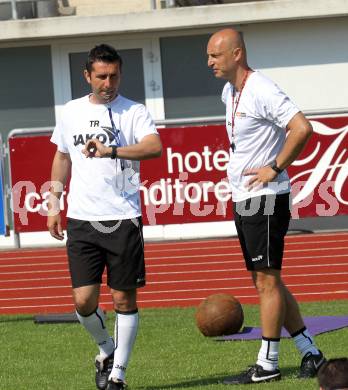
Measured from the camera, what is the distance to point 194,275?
47.8 feet

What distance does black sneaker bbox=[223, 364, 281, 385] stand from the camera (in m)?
8.03

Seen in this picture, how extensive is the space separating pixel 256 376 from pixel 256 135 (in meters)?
1.54

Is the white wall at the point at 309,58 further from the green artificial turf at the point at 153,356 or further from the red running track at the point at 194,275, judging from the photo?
the green artificial turf at the point at 153,356

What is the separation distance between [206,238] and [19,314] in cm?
293

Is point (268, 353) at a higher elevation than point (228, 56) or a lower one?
lower

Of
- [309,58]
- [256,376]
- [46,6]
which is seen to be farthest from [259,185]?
[46,6]

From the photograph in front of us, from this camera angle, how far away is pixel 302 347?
8289mm

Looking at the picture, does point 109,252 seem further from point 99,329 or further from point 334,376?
point 334,376

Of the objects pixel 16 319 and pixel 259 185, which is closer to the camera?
pixel 259 185

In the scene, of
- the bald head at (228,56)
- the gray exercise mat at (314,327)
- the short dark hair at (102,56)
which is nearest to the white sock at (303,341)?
the bald head at (228,56)

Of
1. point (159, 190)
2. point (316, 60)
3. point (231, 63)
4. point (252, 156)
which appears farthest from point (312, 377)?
point (316, 60)

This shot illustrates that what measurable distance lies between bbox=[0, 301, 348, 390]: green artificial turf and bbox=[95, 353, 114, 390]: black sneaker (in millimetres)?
188

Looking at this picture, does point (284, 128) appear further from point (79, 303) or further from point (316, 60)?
point (316, 60)

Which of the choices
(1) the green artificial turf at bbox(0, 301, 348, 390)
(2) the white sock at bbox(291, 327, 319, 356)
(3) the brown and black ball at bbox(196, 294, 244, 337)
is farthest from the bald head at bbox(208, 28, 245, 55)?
(3) the brown and black ball at bbox(196, 294, 244, 337)
